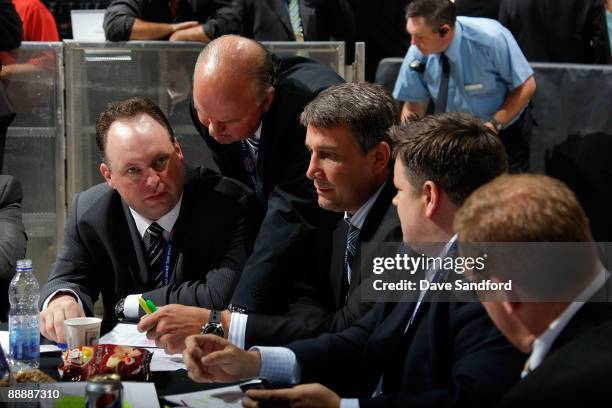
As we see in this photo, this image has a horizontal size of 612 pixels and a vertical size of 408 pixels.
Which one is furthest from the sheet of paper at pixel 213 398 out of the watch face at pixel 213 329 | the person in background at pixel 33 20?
the person in background at pixel 33 20

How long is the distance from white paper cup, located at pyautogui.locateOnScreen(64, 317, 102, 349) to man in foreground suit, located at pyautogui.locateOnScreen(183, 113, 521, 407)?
39 centimetres

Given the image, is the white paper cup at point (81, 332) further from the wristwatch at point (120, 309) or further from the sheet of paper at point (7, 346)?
the wristwatch at point (120, 309)

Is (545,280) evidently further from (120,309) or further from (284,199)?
(120,309)

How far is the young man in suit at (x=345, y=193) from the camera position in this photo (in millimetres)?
2686

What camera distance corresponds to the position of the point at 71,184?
4969mm

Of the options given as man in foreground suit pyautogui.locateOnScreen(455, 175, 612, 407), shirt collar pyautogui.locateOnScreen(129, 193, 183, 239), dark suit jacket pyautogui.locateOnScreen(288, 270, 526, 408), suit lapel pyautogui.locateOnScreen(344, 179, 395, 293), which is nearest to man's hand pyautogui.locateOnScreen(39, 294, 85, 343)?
shirt collar pyautogui.locateOnScreen(129, 193, 183, 239)

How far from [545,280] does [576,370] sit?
0.19 m

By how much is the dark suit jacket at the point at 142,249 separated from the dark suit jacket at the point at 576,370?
1.60 metres

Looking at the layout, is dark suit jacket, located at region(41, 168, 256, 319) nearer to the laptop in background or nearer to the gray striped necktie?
the gray striped necktie

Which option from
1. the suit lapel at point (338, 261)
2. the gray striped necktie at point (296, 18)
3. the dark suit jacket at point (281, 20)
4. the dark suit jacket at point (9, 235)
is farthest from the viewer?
the gray striped necktie at point (296, 18)

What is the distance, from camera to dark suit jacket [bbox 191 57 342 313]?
298 cm

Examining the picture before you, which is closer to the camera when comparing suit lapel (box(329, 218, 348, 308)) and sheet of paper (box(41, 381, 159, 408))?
sheet of paper (box(41, 381, 159, 408))

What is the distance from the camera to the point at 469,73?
5.25m

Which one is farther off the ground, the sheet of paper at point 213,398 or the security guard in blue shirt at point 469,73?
the security guard in blue shirt at point 469,73
